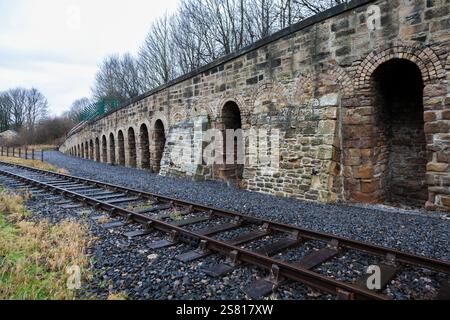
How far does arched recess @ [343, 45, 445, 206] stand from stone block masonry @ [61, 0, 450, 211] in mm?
23

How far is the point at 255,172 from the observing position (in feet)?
31.2

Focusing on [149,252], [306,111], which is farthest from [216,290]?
[306,111]

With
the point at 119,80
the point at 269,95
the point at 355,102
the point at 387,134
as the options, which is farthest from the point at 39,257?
the point at 119,80

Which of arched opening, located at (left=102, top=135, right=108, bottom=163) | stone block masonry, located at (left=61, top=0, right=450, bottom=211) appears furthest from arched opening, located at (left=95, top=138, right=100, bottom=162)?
stone block masonry, located at (left=61, top=0, right=450, bottom=211)

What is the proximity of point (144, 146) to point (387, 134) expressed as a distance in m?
13.5

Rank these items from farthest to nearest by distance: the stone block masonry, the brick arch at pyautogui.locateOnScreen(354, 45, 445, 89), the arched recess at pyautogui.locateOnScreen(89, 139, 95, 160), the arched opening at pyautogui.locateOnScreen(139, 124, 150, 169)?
the arched recess at pyautogui.locateOnScreen(89, 139, 95, 160) → the arched opening at pyautogui.locateOnScreen(139, 124, 150, 169) → the stone block masonry → the brick arch at pyautogui.locateOnScreen(354, 45, 445, 89)

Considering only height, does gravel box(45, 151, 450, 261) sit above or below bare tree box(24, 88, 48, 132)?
below

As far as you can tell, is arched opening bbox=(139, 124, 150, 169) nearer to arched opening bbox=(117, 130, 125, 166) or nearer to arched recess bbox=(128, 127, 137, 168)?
arched recess bbox=(128, 127, 137, 168)

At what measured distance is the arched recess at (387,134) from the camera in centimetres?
696

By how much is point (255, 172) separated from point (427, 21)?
18.2ft

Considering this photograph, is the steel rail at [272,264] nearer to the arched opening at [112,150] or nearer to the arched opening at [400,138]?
the arched opening at [400,138]

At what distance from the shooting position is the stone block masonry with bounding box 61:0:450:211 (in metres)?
6.04

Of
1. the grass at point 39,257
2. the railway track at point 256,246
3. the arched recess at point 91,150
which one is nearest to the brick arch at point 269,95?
the railway track at point 256,246

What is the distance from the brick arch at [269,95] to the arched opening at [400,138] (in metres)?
2.45
